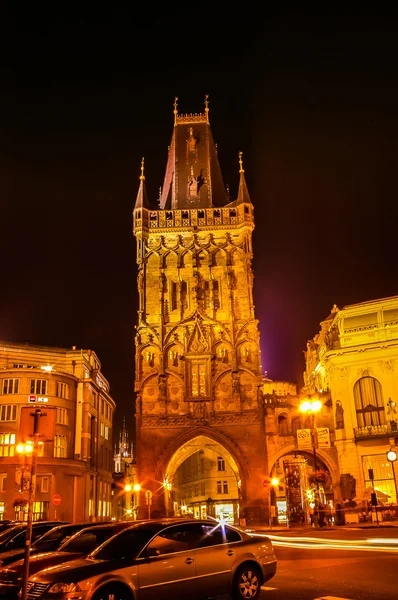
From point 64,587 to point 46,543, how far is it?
18.1ft

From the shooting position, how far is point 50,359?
186 feet

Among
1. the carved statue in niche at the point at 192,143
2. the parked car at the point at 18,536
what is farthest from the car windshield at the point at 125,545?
the carved statue in niche at the point at 192,143

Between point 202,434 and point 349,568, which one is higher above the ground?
point 202,434

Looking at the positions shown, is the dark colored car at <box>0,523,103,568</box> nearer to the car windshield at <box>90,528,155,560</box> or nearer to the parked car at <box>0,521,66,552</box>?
the parked car at <box>0,521,66,552</box>

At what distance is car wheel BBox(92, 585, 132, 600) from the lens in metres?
8.57

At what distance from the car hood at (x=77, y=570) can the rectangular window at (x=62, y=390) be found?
4474cm

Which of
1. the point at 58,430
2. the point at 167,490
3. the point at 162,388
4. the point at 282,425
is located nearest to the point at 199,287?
the point at 162,388

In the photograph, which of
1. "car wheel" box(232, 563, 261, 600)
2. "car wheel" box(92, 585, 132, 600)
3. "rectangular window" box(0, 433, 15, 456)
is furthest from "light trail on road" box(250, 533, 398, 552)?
"rectangular window" box(0, 433, 15, 456)

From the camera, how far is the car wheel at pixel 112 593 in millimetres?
8570

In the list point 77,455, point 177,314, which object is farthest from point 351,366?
point 77,455

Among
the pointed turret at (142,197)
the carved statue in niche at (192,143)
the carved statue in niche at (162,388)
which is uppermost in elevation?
the carved statue in niche at (192,143)

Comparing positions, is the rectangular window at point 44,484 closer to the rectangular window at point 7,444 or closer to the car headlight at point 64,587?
the rectangular window at point 7,444

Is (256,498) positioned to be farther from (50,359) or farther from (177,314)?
(50,359)

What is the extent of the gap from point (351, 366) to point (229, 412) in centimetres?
1134
